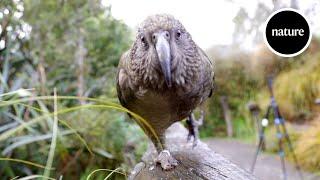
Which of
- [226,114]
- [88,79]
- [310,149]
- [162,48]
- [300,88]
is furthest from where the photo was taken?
[226,114]

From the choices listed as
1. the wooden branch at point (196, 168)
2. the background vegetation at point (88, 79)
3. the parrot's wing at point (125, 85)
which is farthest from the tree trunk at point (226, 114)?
the parrot's wing at point (125, 85)

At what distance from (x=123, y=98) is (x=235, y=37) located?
121cm

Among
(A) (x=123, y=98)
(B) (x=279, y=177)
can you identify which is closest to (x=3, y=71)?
(A) (x=123, y=98)

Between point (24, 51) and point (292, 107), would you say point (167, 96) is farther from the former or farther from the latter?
point (292, 107)

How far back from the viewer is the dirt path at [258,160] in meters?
2.61

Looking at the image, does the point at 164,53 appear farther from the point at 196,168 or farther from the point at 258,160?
the point at 258,160

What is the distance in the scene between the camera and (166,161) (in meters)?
0.80

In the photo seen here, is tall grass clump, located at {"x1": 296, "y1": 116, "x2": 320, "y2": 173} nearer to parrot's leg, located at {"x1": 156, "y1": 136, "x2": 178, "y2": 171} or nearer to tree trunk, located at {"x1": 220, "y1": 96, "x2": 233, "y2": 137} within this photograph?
tree trunk, located at {"x1": 220, "y1": 96, "x2": 233, "y2": 137}

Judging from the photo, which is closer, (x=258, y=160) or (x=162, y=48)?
(x=162, y=48)

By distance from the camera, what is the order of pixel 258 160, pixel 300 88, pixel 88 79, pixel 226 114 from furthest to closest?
1. pixel 226 114
2. pixel 258 160
3. pixel 300 88
4. pixel 88 79

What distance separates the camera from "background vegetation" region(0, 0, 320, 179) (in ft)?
5.31

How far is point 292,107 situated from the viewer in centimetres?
298

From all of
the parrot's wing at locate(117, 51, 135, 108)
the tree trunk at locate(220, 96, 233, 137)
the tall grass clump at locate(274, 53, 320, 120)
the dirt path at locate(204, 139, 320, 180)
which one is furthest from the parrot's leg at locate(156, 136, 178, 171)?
the tree trunk at locate(220, 96, 233, 137)

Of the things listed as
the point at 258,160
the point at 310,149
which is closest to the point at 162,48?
the point at 310,149
